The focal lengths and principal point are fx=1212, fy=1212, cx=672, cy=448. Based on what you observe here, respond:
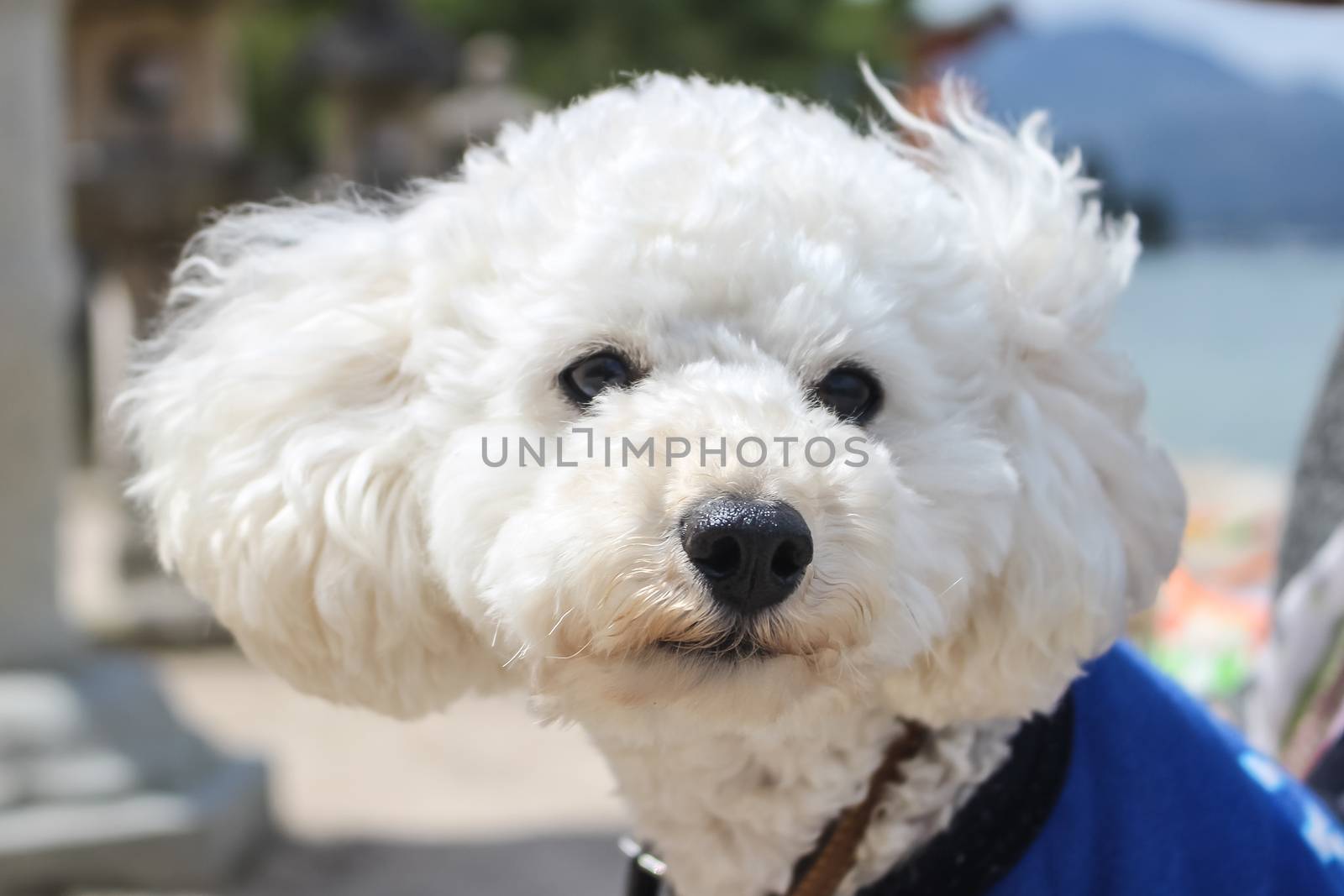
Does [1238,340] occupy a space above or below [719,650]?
above

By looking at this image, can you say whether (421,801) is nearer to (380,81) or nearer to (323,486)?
(323,486)

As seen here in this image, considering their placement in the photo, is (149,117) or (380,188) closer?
(380,188)

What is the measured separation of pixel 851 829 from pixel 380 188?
0.92 m

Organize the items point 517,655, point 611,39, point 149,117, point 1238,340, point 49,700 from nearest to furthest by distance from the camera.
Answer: point 517,655, point 49,700, point 149,117, point 1238,340, point 611,39

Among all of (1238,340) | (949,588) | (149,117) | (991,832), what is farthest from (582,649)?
(1238,340)

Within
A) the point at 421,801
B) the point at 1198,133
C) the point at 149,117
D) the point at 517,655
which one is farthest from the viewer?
the point at 1198,133

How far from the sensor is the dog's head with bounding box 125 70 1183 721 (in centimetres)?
100

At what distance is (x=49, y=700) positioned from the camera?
2836 millimetres

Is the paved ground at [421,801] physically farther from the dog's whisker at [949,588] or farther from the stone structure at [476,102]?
the stone structure at [476,102]

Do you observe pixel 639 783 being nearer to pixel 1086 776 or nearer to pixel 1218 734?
pixel 1086 776

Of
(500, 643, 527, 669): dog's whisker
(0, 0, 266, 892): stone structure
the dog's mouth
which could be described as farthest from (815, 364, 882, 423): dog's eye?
(0, 0, 266, 892): stone structure

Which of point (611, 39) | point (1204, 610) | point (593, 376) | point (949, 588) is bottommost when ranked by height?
point (1204, 610)

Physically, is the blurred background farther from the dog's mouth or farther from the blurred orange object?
the dog's mouth

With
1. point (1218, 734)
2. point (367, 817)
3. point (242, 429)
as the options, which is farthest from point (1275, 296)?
point (242, 429)
